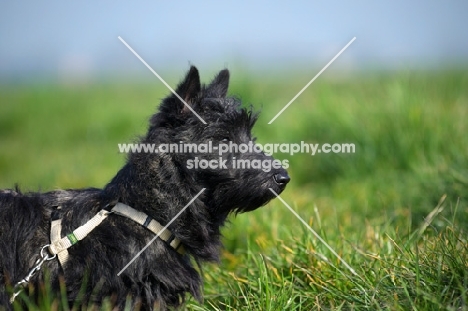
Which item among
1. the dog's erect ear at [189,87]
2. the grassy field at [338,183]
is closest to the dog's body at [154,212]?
the dog's erect ear at [189,87]

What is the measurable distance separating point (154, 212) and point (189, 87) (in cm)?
86

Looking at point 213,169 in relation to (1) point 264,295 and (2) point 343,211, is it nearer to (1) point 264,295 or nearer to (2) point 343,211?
(1) point 264,295

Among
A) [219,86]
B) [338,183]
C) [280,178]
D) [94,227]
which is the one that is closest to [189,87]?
[219,86]

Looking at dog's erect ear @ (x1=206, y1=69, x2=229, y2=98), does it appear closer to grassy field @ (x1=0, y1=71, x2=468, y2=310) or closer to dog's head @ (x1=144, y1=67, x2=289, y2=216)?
dog's head @ (x1=144, y1=67, x2=289, y2=216)

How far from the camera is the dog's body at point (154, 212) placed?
3.19m

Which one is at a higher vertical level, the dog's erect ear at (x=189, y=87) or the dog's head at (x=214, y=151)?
the dog's erect ear at (x=189, y=87)

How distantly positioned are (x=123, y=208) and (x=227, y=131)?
0.85 meters

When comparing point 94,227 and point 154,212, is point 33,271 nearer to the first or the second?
point 94,227

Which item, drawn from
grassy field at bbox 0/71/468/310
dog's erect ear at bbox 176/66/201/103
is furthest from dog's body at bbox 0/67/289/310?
grassy field at bbox 0/71/468/310

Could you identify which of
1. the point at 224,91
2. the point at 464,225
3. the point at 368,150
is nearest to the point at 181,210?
the point at 224,91

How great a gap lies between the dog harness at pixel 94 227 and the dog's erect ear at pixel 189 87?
822mm

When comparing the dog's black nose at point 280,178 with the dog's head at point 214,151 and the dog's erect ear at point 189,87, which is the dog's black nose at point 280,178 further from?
the dog's erect ear at point 189,87

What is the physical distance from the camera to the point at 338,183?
22.4ft

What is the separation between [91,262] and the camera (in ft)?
10.5
